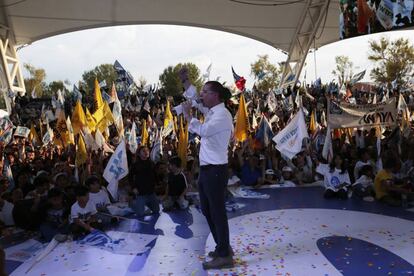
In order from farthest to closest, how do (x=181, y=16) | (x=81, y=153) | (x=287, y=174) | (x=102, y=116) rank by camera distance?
(x=181, y=16) → (x=102, y=116) → (x=287, y=174) → (x=81, y=153)

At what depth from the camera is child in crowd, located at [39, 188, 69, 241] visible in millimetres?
5883

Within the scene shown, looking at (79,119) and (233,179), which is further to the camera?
(79,119)

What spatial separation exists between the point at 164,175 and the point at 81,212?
281cm

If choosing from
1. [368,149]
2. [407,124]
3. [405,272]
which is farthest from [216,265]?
[407,124]

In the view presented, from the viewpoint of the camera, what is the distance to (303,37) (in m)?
25.2

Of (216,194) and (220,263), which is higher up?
(216,194)

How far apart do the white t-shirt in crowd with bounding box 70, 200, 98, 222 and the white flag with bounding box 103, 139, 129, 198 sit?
73cm

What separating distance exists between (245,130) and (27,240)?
198 inches

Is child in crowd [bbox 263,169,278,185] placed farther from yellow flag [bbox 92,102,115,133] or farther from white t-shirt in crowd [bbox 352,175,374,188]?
yellow flag [bbox 92,102,115,133]

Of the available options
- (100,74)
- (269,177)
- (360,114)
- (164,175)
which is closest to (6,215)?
(164,175)

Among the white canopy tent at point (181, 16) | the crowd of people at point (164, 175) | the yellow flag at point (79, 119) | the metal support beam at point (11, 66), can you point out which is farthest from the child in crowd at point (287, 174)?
the metal support beam at point (11, 66)

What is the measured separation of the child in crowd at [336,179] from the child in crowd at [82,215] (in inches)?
162

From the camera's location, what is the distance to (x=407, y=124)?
1155 cm

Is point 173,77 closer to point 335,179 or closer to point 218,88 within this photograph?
point 335,179
